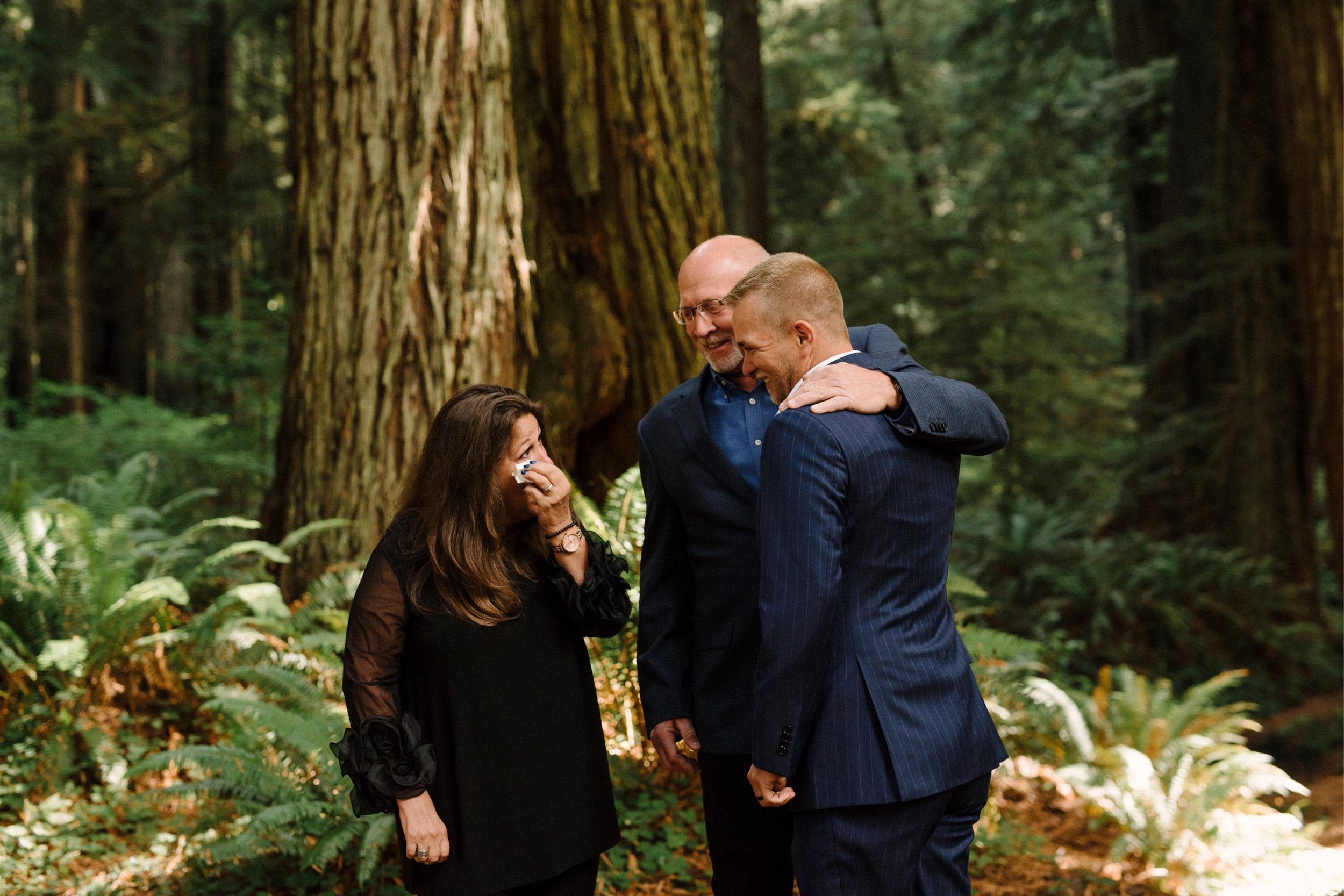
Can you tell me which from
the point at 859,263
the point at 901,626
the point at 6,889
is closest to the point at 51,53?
the point at 859,263

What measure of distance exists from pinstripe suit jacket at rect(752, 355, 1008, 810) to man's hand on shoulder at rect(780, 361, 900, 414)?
3 centimetres

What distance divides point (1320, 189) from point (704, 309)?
19.2 ft

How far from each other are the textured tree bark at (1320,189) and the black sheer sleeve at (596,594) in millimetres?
5758

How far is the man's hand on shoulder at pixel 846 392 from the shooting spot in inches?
88.4

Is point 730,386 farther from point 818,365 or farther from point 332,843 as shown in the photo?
point 332,843

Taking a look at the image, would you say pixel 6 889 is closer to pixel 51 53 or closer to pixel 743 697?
pixel 743 697

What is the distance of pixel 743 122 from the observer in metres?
11.1

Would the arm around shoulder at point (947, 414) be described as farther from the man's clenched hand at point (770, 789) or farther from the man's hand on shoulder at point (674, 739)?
the man's hand on shoulder at point (674, 739)

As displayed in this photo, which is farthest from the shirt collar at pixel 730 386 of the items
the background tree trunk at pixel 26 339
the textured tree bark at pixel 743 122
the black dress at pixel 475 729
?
the background tree trunk at pixel 26 339

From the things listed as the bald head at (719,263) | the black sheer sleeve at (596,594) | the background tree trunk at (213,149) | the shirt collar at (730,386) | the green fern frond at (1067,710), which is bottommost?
the green fern frond at (1067,710)

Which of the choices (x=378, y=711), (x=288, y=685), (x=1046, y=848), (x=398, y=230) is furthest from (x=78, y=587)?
(x=1046, y=848)

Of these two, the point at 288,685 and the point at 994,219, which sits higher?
the point at 994,219

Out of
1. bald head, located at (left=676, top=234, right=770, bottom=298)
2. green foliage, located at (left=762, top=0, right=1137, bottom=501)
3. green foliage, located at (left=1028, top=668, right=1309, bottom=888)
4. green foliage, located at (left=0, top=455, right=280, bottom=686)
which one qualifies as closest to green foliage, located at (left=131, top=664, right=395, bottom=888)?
green foliage, located at (left=0, top=455, right=280, bottom=686)

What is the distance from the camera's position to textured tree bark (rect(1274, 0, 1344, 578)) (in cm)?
658
